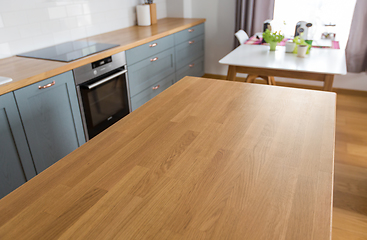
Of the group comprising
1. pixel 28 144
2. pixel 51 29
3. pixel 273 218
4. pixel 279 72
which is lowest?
pixel 28 144

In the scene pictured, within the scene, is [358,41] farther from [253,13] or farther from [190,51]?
[190,51]

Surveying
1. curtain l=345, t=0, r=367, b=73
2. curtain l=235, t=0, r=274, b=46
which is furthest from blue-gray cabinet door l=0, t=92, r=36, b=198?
curtain l=345, t=0, r=367, b=73

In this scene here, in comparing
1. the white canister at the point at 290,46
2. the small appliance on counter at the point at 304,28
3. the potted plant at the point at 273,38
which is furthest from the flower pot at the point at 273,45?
the small appliance on counter at the point at 304,28

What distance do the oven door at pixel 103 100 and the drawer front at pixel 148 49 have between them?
0.18 metres

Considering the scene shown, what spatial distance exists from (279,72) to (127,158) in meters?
1.87

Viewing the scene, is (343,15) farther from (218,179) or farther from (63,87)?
(218,179)

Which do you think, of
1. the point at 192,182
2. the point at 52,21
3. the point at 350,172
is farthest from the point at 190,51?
the point at 192,182

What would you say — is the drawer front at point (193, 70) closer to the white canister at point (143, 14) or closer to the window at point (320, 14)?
the white canister at point (143, 14)

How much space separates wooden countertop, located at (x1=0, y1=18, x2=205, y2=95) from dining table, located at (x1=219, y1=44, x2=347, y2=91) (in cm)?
92

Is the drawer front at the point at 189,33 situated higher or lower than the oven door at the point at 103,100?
higher

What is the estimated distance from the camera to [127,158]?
1034 mm

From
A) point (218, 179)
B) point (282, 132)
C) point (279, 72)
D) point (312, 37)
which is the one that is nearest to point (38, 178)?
point (218, 179)

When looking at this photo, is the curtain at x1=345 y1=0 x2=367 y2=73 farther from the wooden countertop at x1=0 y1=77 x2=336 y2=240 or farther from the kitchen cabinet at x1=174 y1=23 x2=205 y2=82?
the wooden countertop at x1=0 y1=77 x2=336 y2=240

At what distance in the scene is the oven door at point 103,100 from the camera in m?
2.48
